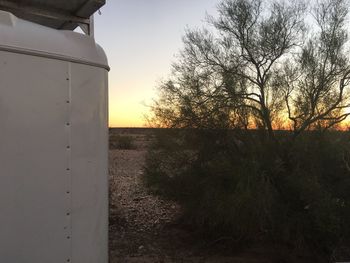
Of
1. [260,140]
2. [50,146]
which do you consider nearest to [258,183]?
[260,140]

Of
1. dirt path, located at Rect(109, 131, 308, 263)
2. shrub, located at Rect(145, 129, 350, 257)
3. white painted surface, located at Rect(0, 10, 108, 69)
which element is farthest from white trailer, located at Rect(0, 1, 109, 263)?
shrub, located at Rect(145, 129, 350, 257)

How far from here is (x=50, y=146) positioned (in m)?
2.46

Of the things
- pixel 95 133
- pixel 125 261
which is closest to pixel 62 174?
pixel 95 133

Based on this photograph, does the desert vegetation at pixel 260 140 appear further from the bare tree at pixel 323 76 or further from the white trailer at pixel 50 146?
the white trailer at pixel 50 146

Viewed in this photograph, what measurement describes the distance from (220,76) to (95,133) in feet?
25.2

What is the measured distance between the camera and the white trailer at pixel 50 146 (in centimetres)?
231

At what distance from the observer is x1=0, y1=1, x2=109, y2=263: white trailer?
2.31 meters

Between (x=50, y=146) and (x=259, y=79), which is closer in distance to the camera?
(x=50, y=146)

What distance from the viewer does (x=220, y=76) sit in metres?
10.2

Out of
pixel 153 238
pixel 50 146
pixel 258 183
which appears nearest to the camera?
pixel 50 146

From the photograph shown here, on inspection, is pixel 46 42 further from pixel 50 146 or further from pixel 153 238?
pixel 153 238

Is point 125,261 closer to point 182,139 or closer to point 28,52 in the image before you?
point 182,139

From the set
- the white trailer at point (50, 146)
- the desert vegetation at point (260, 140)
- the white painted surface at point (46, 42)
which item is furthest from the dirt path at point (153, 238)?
the white painted surface at point (46, 42)

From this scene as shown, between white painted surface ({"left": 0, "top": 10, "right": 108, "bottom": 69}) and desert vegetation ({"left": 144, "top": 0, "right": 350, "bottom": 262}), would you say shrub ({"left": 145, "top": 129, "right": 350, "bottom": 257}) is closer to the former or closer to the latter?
desert vegetation ({"left": 144, "top": 0, "right": 350, "bottom": 262})
